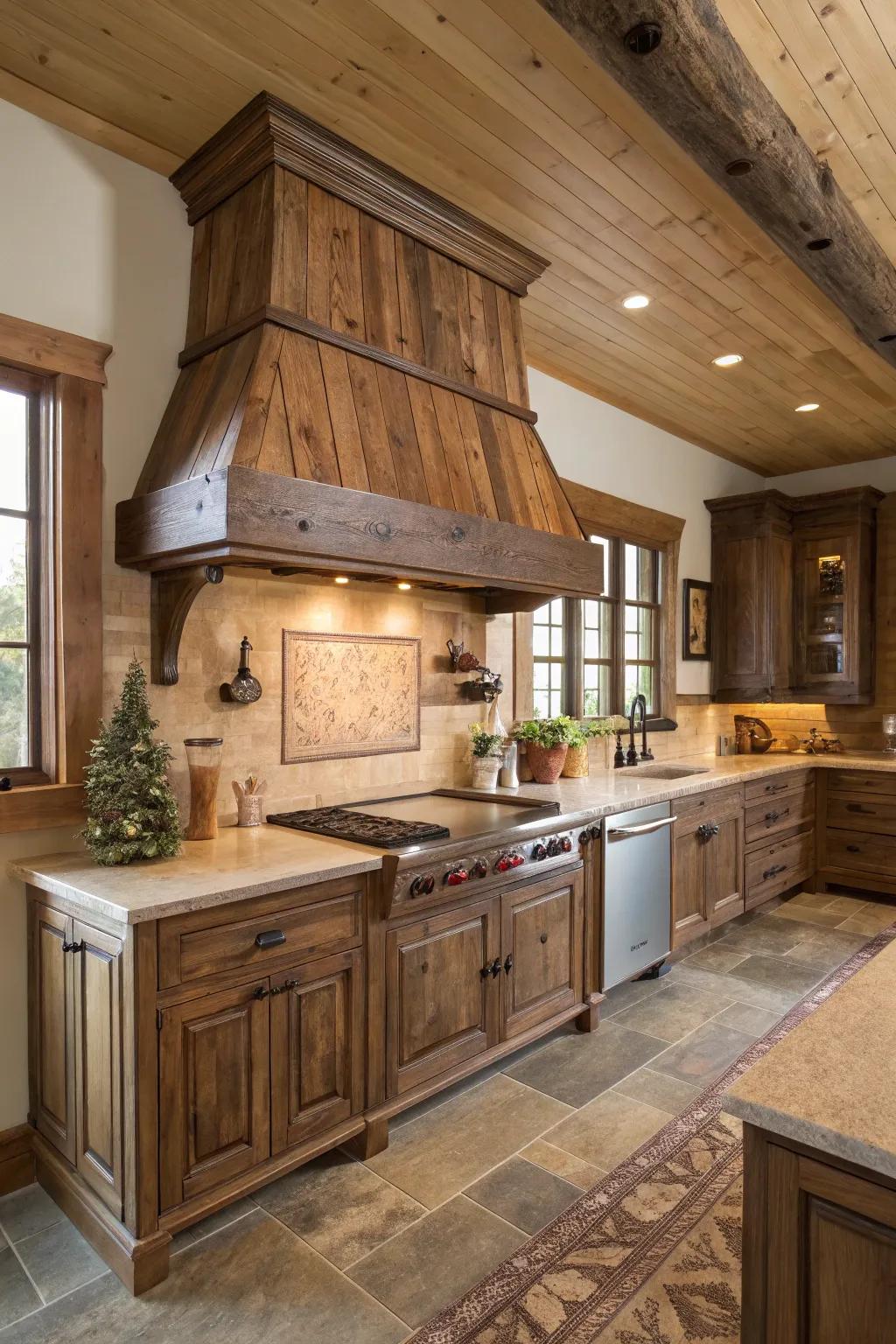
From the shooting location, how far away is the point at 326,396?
2439mm

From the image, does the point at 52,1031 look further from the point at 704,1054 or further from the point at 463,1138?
the point at 704,1054

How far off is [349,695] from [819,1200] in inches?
93.2

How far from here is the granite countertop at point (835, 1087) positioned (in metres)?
1.01

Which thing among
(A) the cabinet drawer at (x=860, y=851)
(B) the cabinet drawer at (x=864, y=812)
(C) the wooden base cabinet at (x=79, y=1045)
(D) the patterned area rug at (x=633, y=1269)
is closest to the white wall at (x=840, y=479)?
(B) the cabinet drawer at (x=864, y=812)

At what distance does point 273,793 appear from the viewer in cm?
293

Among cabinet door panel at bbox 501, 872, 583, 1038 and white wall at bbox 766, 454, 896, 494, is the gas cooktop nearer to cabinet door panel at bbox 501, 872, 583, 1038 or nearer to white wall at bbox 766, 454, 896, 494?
cabinet door panel at bbox 501, 872, 583, 1038

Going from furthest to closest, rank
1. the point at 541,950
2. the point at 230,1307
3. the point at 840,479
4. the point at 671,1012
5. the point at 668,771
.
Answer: the point at 840,479 → the point at 668,771 → the point at 671,1012 → the point at 541,950 → the point at 230,1307

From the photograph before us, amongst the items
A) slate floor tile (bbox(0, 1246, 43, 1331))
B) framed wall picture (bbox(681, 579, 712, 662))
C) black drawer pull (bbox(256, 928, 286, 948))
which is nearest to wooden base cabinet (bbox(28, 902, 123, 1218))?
slate floor tile (bbox(0, 1246, 43, 1331))

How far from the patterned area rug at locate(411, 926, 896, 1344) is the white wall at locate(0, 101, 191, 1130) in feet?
4.73

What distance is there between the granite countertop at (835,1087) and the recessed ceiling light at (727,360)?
134 inches

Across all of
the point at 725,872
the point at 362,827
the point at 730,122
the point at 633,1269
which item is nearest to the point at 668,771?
the point at 725,872

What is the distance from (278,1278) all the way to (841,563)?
5.33 m

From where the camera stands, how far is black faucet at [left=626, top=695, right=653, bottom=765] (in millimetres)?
4742

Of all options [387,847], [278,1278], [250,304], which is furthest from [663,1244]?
[250,304]
